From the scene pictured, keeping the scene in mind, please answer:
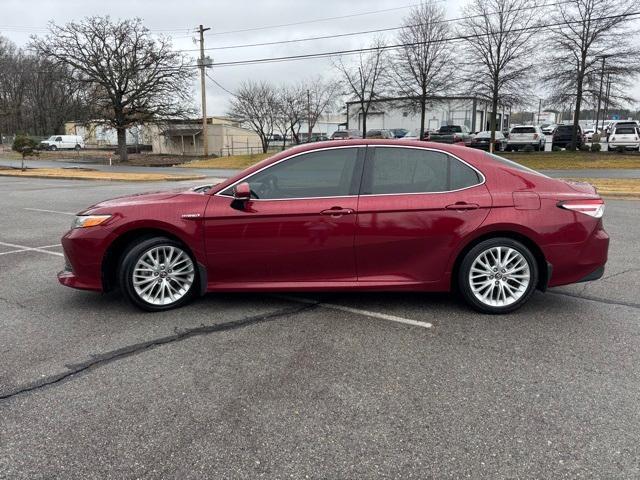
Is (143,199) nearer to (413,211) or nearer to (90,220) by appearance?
(90,220)

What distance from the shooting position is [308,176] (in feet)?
14.8

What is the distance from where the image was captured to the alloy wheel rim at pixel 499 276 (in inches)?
173

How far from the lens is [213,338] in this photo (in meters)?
4.02

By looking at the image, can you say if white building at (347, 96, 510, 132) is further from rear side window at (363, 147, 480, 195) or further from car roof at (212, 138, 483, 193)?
rear side window at (363, 147, 480, 195)

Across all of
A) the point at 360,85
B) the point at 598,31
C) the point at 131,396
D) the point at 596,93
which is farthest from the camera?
the point at 360,85

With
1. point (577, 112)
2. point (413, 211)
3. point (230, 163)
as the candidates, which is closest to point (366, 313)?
point (413, 211)

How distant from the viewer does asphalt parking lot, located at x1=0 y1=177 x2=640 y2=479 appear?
253 centimetres

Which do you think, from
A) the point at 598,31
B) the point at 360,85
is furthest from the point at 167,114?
the point at 598,31

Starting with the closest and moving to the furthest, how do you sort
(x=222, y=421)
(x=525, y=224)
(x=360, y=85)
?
(x=222, y=421)
(x=525, y=224)
(x=360, y=85)

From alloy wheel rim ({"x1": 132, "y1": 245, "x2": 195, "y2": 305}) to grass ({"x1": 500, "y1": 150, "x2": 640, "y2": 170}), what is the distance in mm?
23832

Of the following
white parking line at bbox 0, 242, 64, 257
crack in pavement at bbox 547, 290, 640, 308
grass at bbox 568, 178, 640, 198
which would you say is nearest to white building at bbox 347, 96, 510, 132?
grass at bbox 568, 178, 640, 198

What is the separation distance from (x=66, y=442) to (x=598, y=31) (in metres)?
32.8

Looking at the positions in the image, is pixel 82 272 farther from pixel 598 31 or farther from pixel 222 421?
pixel 598 31

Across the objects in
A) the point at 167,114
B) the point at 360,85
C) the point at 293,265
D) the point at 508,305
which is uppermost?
the point at 360,85
